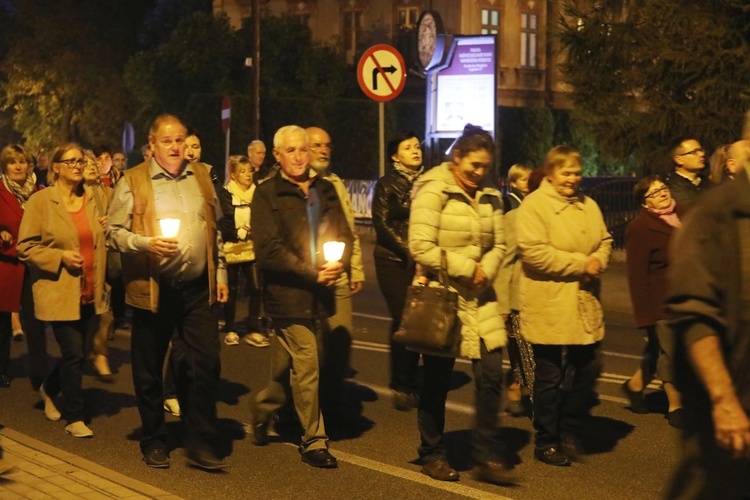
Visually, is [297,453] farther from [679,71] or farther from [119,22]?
[119,22]

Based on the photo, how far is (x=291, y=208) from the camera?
7469mm

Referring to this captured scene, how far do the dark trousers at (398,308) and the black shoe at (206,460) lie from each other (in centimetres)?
216

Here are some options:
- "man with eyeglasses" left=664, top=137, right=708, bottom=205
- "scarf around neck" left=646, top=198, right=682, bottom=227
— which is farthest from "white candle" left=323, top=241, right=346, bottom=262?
"man with eyeglasses" left=664, top=137, right=708, bottom=205

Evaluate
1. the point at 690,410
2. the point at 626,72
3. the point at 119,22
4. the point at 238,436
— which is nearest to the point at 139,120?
the point at 119,22

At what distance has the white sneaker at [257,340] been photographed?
12227 millimetres

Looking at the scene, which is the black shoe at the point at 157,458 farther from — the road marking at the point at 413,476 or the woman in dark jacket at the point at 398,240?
the woman in dark jacket at the point at 398,240

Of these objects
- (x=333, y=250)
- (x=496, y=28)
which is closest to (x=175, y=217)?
(x=333, y=250)

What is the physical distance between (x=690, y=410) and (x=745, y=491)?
0.30 meters

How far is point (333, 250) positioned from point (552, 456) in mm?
1736

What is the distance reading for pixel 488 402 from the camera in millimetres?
6895

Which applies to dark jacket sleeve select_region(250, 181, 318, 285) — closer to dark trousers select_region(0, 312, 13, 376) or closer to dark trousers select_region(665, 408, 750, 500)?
dark trousers select_region(0, 312, 13, 376)

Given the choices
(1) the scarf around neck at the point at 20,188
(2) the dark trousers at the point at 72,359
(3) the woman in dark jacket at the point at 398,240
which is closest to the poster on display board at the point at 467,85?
(1) the scarf around neck at the point at 20,188

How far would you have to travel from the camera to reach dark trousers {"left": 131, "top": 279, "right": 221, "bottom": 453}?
7352 mm

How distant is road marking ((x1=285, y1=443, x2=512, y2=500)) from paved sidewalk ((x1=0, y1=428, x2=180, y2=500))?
1286mm
